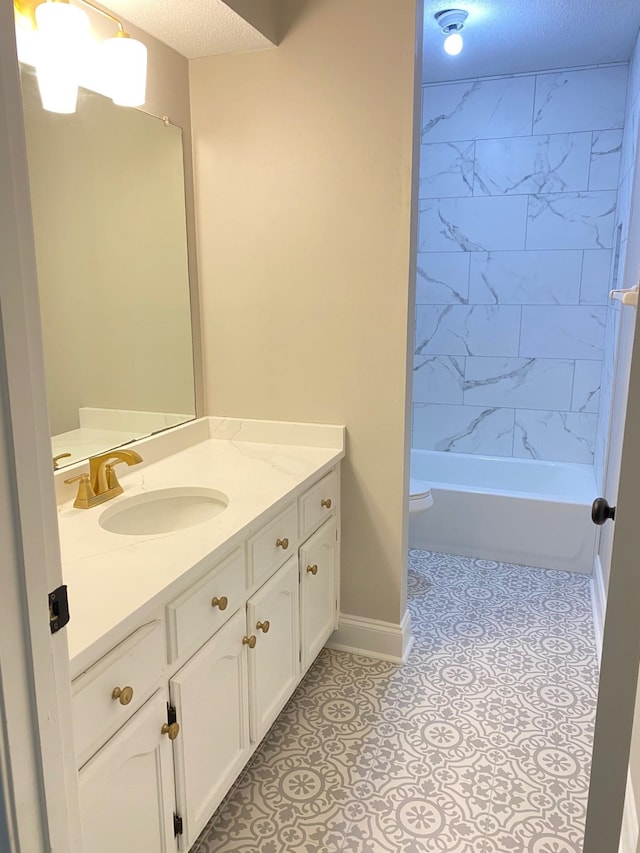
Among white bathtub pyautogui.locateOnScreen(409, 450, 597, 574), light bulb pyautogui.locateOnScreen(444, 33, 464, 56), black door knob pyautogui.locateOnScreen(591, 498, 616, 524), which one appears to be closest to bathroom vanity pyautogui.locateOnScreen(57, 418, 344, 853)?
black door knob pyautogui.locateOnScreen(591, 498, 616, 524)

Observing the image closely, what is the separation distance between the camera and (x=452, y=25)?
9.47 ft

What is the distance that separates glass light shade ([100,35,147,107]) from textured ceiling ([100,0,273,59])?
107 millimetres

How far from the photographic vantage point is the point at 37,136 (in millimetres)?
1698

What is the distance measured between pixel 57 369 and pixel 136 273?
0.52 meters

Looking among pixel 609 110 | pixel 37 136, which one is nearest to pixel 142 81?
pixel 37 136

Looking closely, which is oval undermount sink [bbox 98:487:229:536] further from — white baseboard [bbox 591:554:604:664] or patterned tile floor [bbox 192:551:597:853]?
white baseboard [bbox 591:554:604:664]

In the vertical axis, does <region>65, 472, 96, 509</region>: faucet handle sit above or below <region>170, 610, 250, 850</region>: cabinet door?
above

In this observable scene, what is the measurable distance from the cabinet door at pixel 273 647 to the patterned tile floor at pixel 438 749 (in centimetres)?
21

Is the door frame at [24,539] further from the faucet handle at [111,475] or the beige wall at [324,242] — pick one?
the beige wall at [324,242]

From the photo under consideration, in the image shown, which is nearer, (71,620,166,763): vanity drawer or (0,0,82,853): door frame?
(0,0,82,853): door frame

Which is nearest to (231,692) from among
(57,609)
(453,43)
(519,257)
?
(57,609)

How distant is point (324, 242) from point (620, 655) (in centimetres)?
162

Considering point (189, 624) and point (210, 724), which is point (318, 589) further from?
point (189, 624)

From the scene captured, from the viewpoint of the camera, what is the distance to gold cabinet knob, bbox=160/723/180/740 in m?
1.35
